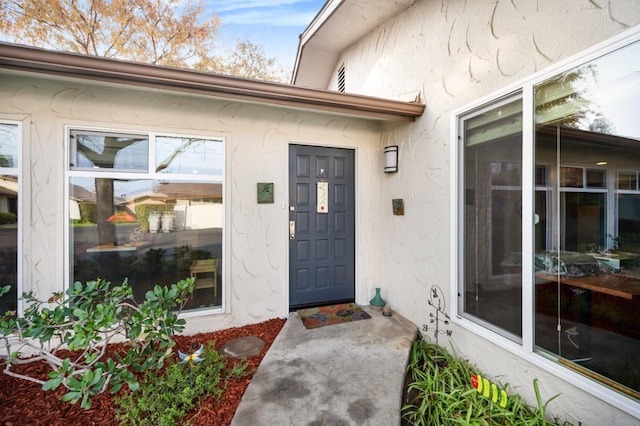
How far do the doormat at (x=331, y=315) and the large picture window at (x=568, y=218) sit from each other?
1540 millimetres

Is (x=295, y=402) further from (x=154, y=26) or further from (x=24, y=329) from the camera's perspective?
(x=154, y=26)

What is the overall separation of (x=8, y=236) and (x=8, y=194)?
0.44 meters

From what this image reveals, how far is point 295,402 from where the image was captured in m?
2.16

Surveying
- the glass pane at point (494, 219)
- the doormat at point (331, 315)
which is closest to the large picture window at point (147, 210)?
the doormat at point (331, 315)

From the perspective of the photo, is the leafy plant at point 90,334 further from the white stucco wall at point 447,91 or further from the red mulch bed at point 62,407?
the white stucco wall at point 447,91

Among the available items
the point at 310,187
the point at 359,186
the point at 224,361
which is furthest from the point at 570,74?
the point at 224,361

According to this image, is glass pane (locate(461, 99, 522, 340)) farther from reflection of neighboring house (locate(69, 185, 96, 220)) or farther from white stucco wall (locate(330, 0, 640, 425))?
reflection of neighboring house (locate(69, 185, 96, 220))

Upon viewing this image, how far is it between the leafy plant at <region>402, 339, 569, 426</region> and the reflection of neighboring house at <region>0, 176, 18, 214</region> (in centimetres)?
427

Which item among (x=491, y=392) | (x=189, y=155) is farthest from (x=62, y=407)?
(x=491, y=392)

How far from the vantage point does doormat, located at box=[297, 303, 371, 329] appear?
354 centimetres

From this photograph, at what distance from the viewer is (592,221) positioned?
76.3 inches

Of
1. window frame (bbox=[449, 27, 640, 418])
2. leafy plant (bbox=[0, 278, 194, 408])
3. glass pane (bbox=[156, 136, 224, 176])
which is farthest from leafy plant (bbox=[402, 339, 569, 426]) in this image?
glass pane (bbox=[156, 136, 224, 176])

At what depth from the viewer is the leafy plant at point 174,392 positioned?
78.7 inches

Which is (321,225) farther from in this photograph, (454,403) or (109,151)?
(109,151)
